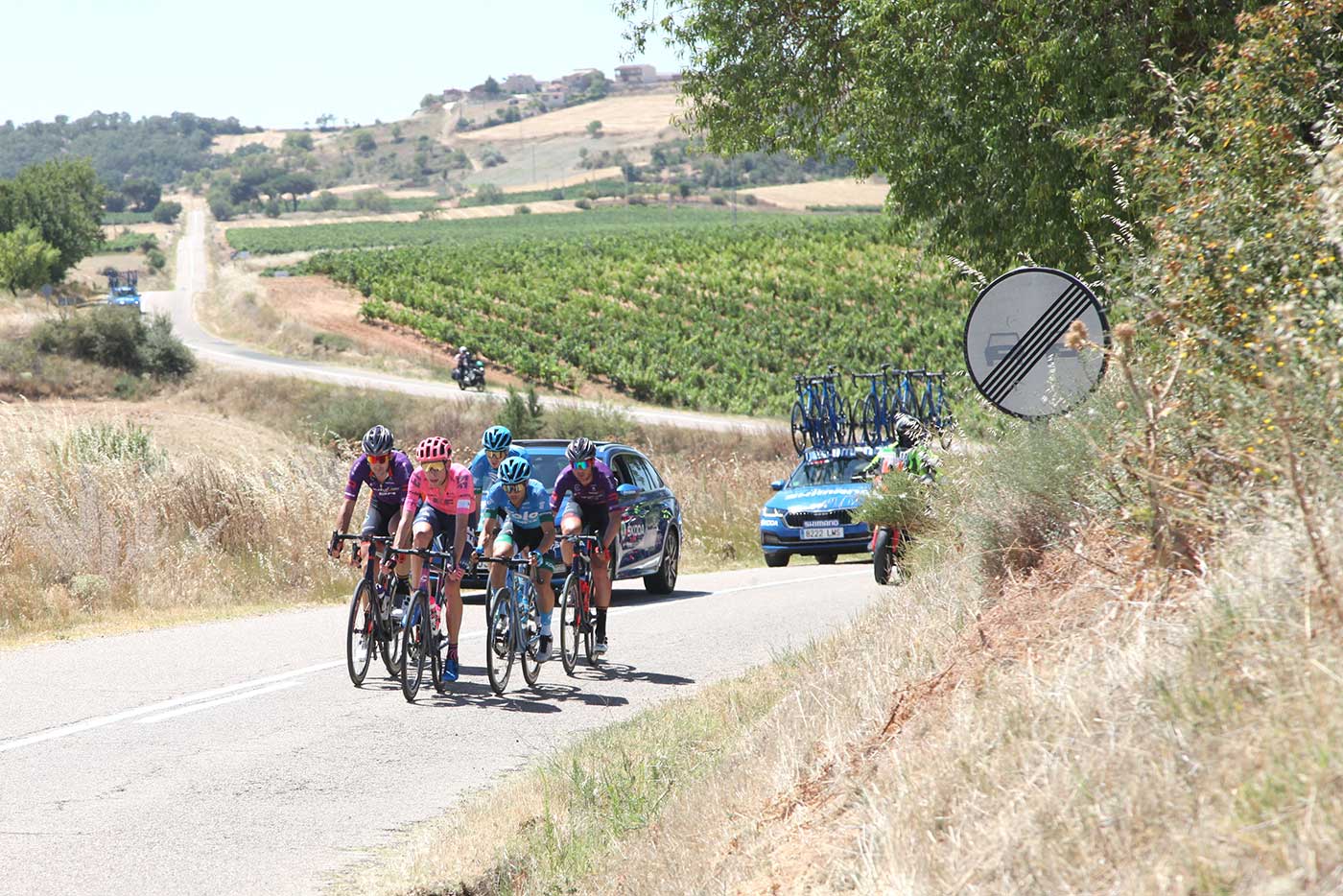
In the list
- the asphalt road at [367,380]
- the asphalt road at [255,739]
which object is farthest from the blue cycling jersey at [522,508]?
the asphalt road at [367,380]

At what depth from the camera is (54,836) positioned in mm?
6625

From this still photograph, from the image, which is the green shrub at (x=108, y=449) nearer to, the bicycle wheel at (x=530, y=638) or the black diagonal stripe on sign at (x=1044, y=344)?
the bicycle wheel at (x=530, y=638)

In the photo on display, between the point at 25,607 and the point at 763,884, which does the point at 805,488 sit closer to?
the point at 25,607

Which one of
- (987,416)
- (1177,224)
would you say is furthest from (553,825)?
(987,416)

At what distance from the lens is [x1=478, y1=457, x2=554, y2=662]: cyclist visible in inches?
426

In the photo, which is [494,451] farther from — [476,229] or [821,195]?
[821,195]

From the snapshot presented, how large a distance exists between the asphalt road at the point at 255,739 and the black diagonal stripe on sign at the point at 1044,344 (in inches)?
133

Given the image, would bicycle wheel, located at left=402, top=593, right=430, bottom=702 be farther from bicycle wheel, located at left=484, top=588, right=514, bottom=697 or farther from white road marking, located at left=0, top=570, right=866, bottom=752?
white road marking, located at left=0, top=570, right=866, bottom=752

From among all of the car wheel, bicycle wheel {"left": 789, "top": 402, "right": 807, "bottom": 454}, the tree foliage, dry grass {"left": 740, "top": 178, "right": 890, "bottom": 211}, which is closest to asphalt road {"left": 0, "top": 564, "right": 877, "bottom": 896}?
the car wheel

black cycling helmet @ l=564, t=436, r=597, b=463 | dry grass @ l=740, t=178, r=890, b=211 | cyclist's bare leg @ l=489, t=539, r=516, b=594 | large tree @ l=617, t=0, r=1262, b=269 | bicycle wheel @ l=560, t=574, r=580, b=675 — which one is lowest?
dry grass @ l=740, t=178, r=890, b=211

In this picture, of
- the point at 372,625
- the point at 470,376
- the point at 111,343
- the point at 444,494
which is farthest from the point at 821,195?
the point at 372,625

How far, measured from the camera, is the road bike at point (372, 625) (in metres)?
10.7

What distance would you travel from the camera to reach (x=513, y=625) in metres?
10.7

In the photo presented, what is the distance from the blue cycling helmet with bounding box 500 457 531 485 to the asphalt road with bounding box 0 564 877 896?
5.16 feet
